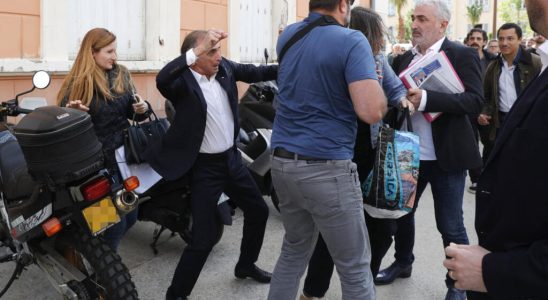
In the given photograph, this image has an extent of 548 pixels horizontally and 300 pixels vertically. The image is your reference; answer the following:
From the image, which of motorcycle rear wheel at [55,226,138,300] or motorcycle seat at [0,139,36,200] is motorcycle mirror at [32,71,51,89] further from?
motorcycle rear wheel at [55,226,138,300]

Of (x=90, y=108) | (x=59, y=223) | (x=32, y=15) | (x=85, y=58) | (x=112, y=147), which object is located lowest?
(x=59, y=223)

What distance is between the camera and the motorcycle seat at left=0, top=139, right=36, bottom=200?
9.34ft

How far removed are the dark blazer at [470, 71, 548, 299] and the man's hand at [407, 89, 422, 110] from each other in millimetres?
1738

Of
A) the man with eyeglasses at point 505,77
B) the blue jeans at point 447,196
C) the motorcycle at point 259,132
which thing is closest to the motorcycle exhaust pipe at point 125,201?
the blue jeans at point 447,196

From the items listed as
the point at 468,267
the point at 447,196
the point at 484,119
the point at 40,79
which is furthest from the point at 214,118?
the point at 484,119

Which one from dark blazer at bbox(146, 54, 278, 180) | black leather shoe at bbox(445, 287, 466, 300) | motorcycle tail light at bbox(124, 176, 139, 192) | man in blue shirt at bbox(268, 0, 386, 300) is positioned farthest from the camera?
black leather shoe at bbox(445, 287, 466, 300)

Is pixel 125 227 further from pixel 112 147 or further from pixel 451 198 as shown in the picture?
pixel 451 198

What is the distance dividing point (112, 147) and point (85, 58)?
1.96 feet

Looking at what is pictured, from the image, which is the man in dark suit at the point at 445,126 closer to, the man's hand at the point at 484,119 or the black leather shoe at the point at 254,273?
the black leather shoe at the point at 254,273

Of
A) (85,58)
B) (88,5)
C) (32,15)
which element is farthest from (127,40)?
(85,58)

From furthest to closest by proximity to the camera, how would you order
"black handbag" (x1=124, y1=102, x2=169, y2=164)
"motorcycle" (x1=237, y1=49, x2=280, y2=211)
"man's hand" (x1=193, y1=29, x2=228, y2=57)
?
"motorcycle" (x1=237, y1=49, x2=280, y2=211) → "black handbag" (x1=124, y1=102, x2=169, y2=164) → "man's hand" (x1=193, y1=29, x2=228, y2=57)

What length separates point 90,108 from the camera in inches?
136

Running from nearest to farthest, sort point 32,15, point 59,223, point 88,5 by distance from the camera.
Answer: point 59,223, point 32,15, point 88,5

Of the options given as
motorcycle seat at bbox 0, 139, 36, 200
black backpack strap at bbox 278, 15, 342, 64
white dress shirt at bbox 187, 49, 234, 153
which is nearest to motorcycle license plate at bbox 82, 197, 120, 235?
motorcycle seat at bbox 0, 139, 36, 200
